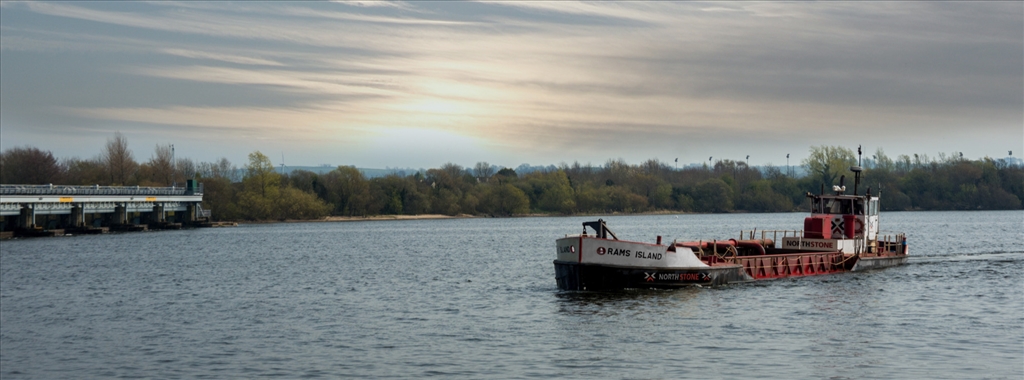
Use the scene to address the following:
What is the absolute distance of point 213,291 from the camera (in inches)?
1775

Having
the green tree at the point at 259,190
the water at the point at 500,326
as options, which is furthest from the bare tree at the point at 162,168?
the water at the point at 500,326

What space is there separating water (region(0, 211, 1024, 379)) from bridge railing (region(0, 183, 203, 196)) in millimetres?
61599

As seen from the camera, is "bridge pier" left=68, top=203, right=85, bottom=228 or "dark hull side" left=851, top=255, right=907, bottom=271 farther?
"bridge pier" left=68, top=203, right=85, bottom=228

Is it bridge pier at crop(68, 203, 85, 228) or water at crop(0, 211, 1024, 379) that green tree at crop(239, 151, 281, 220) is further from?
water at crop(0, 211, 1024, 379)

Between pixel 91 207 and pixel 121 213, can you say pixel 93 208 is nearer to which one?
pixel 91 207

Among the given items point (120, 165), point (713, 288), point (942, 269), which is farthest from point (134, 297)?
point (120, 165)

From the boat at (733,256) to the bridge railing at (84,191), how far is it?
89105 millimetres

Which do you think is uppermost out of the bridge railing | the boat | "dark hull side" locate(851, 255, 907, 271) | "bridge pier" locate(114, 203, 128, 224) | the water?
the bridge railing

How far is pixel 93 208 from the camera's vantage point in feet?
417

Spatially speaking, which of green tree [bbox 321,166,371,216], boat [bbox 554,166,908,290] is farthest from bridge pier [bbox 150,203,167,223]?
boat [bbox 554,166,908,290]

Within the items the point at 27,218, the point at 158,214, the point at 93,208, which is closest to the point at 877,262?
the point at 27,218

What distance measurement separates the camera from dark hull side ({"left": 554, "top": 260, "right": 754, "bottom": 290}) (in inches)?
1464

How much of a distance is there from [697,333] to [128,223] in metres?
126

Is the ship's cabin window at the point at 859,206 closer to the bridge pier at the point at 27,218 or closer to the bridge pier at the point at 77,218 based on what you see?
the bridge pier at the point at 27,218
